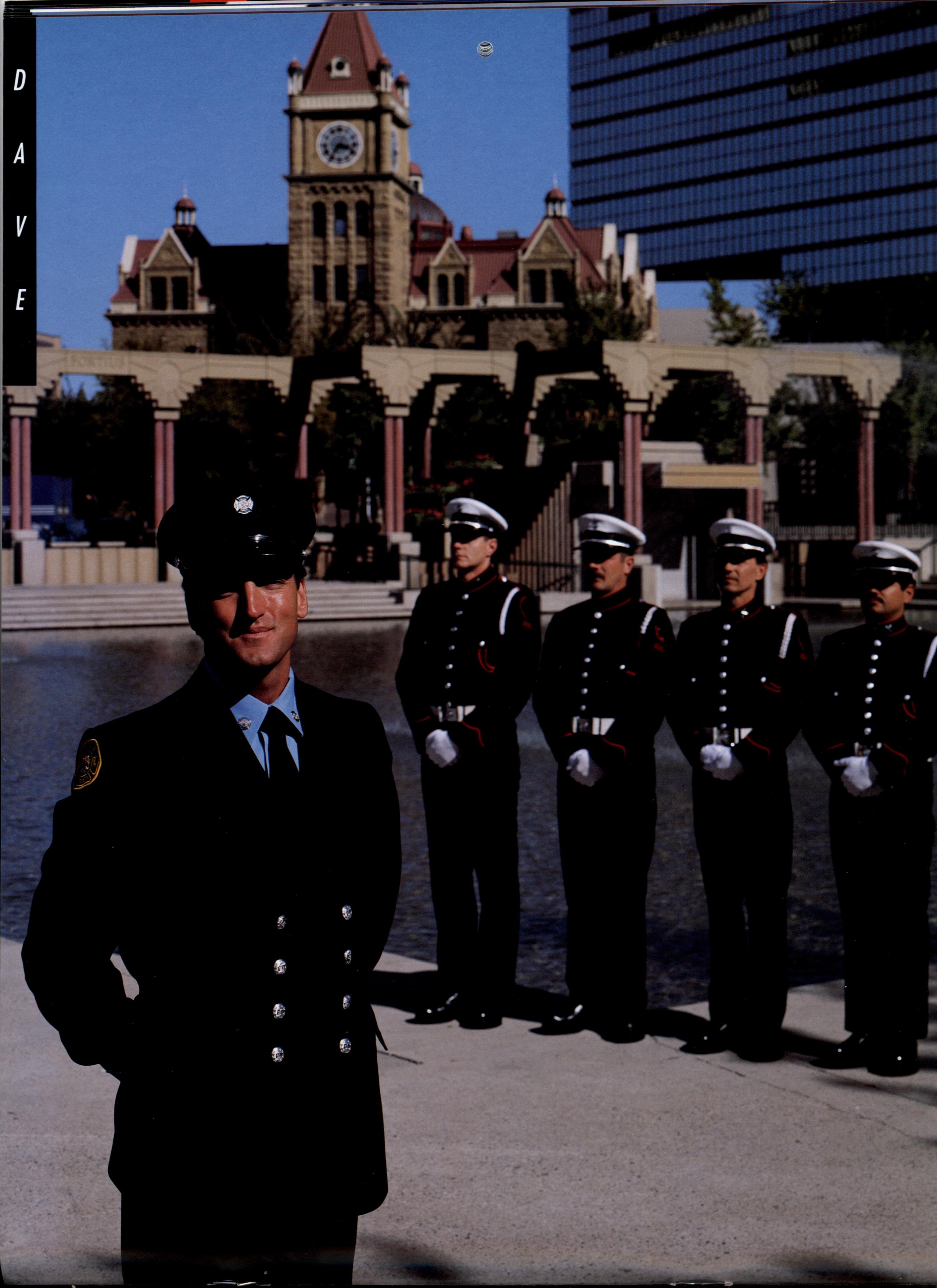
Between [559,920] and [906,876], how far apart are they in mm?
2736

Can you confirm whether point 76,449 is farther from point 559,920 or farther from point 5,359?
point 5,359

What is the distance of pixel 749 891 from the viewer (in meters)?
5.20

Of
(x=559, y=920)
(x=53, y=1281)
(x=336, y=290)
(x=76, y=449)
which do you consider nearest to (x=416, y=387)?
(x=76, y=449)

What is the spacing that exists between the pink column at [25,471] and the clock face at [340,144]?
10922mm

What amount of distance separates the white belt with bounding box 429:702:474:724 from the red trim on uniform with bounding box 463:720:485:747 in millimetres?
20

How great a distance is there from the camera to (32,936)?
2.34 m

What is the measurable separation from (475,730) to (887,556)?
156 centimetres

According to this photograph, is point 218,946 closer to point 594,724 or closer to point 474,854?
point 594,724

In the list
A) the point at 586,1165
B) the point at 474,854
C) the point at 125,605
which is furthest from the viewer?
the point at 125,605

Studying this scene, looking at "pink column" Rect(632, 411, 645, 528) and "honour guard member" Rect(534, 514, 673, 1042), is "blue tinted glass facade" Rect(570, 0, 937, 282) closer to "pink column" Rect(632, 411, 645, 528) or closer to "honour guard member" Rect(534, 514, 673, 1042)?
"honour guard member" Rect(534, 514, 673, 1042)

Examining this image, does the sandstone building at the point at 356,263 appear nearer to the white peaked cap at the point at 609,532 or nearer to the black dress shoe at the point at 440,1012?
the white peaked cap at the point at 609,532

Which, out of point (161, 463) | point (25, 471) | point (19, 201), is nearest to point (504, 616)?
point (19, 201)

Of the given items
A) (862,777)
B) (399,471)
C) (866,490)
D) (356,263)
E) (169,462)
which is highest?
(356,263)

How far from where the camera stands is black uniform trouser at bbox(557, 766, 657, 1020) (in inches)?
211
